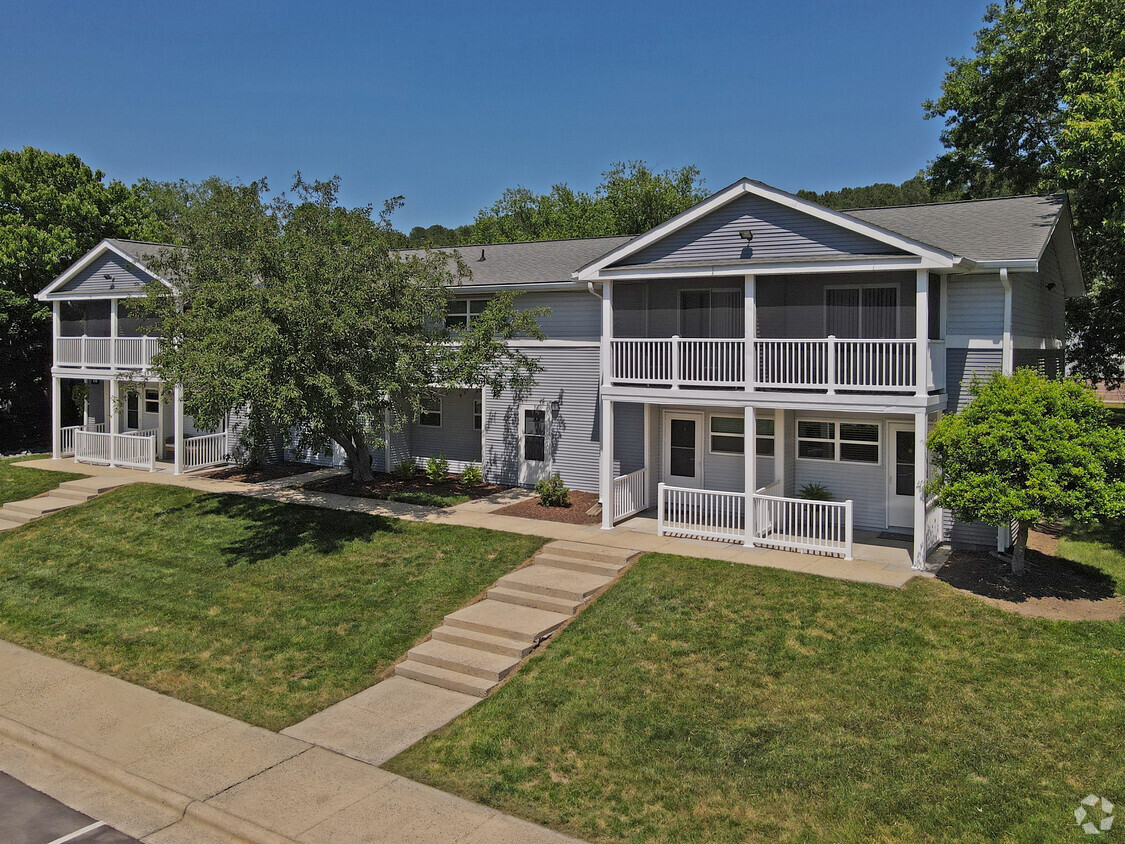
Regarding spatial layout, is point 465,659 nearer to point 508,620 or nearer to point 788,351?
point 508,620

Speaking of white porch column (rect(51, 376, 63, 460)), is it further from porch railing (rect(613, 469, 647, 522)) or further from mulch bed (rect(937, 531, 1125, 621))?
mulch bed (rect(937, 531, 1125, 621))

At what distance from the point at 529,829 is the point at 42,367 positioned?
30339mm

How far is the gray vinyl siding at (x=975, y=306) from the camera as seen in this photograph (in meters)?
14.4

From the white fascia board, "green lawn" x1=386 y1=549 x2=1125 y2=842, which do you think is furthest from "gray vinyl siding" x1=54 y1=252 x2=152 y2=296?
"green lawn" x1=386 y1=549 x2=1125 y2=842

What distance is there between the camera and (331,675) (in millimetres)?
11109

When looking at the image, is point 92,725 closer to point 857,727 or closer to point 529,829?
point 529,829

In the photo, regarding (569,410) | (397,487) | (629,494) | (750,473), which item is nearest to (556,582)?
(750,473)

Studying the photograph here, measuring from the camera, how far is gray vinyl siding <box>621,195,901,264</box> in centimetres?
1442

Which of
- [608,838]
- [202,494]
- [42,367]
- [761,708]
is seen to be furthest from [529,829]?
[42,367]

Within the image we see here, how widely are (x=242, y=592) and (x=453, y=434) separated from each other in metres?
9.04

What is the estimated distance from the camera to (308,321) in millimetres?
14797

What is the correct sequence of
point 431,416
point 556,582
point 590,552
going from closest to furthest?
point 556,582 → point 590,552 → point 431,416

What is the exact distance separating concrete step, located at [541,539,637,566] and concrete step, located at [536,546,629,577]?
8 cm

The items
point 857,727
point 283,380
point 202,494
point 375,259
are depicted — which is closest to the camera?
point 857,727
